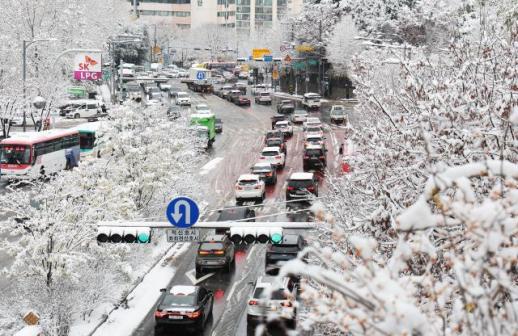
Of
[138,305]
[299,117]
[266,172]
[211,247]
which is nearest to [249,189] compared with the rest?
[266,172]

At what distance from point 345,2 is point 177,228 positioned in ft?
284

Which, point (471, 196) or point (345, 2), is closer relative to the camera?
point (471, 196)

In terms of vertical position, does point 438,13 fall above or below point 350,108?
Answer: above

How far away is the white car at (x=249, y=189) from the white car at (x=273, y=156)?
8054 mm

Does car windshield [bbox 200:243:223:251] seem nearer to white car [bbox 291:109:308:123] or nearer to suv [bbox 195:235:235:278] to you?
suv [bbox 195:235:235:278]

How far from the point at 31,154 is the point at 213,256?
19379mm

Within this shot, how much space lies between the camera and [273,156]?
46.8 meters

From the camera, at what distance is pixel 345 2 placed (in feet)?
327

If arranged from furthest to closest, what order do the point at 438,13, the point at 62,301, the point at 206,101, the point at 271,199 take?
the point at 206,101
the point at 438,13
the point at 271,199
the point at 62,301

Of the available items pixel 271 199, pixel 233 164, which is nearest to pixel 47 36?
pixel 233 164

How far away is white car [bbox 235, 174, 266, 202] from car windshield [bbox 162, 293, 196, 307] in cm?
1621

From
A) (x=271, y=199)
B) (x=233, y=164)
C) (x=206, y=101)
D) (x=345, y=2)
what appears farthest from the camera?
(x=345, y=2)

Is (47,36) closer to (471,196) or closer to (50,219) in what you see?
(50,219)

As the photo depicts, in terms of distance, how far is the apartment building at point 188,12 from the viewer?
157000mm
